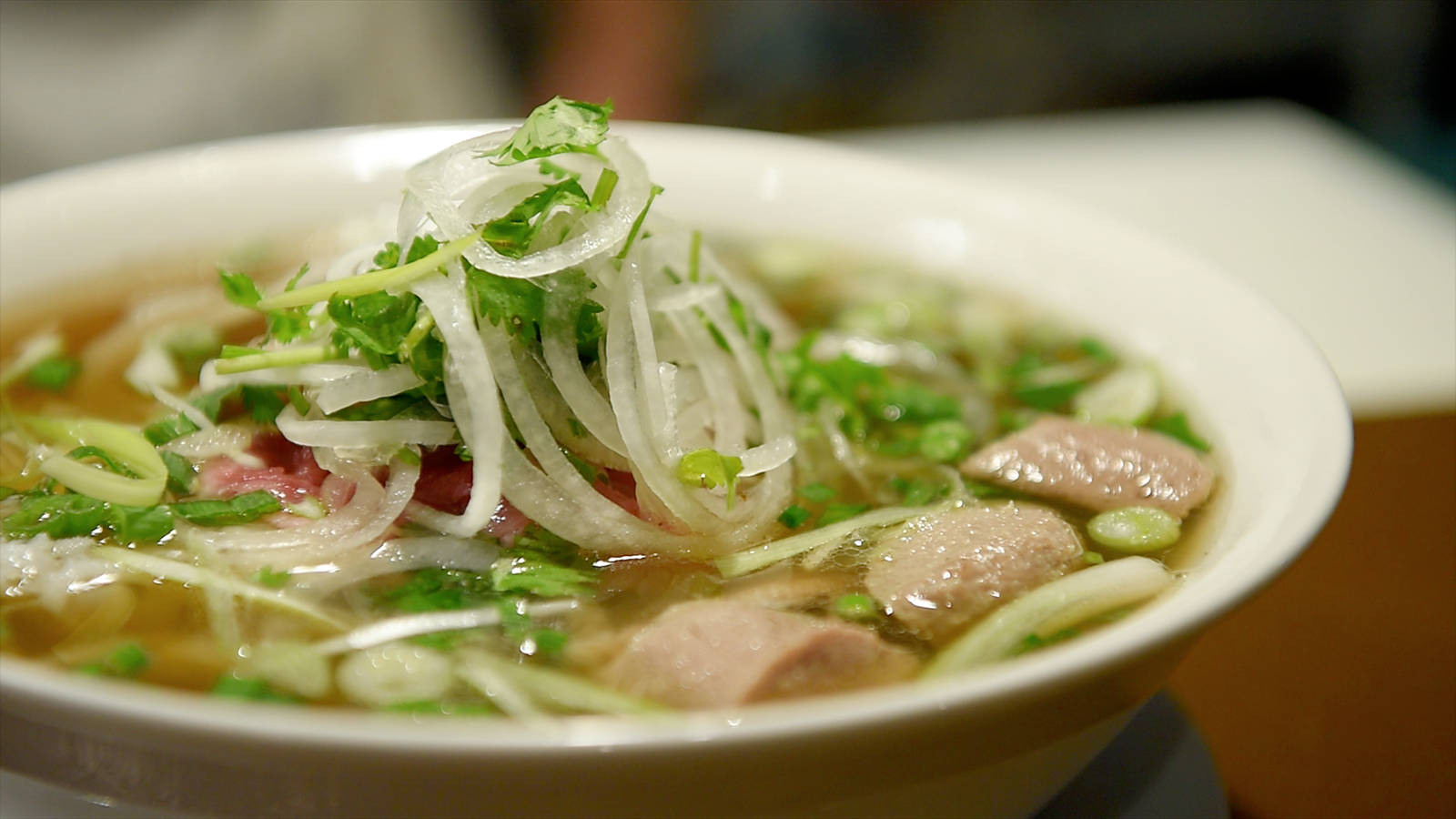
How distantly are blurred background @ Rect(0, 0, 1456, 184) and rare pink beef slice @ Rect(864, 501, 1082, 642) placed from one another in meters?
3.20

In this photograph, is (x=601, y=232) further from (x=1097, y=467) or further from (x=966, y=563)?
(x=1097, y=467)

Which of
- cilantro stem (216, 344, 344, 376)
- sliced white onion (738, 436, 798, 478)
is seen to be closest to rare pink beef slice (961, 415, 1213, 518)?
sliced white onion (738, 436, 798, 478)

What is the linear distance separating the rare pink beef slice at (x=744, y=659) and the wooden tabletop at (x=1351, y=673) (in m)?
0.43

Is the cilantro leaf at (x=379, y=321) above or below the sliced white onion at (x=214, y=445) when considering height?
above

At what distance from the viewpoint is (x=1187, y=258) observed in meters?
1.76

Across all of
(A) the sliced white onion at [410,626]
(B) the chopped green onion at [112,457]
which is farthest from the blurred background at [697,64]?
(A) the sliced white onion at [410,626]

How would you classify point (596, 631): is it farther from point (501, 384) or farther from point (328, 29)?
point (328, 29)

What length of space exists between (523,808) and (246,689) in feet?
1.27

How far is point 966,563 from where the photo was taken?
1324mm

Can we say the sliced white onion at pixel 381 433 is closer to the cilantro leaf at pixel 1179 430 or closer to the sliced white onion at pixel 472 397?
the sliced white onion at pixel 472 397

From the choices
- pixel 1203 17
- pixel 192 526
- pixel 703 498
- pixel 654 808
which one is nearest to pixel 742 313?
pixel 703 498

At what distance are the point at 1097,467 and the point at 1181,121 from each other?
252 cm

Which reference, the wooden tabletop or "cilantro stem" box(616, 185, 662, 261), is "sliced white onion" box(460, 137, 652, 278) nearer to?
"cilantro stem" box(616, 185, 662, 261)

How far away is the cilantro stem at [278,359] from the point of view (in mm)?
1367
